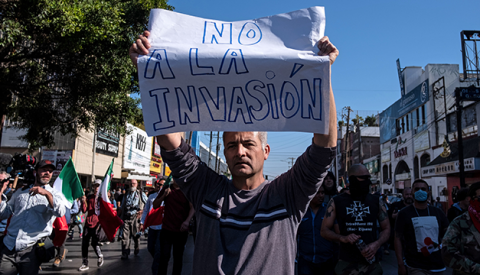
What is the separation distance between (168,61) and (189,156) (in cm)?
57

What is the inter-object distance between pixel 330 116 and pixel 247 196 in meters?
0.65

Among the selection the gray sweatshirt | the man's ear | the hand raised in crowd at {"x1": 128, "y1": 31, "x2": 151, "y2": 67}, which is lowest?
the gray sweatshirt

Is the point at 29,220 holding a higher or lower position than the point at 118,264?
higher

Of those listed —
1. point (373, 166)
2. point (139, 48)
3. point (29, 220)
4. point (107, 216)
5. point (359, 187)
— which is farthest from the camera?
point (373, 166)

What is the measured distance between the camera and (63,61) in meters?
11.0

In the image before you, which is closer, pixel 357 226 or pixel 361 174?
pixel 357 226

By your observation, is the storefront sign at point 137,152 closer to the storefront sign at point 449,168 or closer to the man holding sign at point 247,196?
the storefront sign at point 449,168

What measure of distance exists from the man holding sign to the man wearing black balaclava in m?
2.52

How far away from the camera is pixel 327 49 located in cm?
212

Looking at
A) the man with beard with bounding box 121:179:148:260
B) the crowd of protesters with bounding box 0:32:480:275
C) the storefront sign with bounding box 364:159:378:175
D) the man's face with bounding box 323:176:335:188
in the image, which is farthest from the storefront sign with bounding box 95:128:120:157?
the storefront sign with bounding box 364:159:378:175

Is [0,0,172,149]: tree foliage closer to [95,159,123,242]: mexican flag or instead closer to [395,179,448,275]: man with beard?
[95,159,123,242]: mexican flag

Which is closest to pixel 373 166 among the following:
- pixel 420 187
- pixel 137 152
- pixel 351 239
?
pixel 137 152

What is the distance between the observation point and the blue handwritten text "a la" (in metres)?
2.30

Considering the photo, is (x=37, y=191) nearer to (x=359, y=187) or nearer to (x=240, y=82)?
(x=240, y=82)
